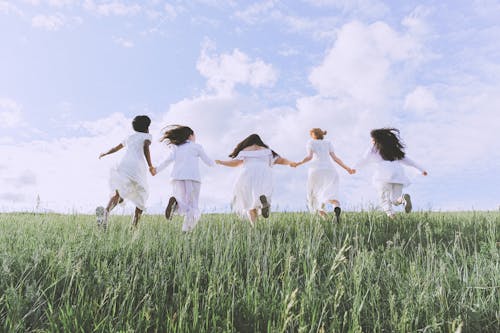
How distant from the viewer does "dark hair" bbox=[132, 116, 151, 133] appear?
30.3 ft

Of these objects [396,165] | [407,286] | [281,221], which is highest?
[396,165]

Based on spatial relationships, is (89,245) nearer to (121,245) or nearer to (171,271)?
(121,245)

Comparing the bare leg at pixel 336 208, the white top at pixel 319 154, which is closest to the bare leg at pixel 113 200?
the white top at pixel 319 154

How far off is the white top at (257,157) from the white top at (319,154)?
122 cm

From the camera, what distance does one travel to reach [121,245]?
17.4ft

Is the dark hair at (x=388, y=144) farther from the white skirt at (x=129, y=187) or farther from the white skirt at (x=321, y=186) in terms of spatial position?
the white skirt at (x=129, y=187)

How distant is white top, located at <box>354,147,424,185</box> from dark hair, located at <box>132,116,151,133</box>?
209 inches

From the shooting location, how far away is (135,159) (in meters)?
9.05

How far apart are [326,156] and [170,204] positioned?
4.11 metres

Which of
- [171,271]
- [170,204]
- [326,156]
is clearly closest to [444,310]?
[171,271]

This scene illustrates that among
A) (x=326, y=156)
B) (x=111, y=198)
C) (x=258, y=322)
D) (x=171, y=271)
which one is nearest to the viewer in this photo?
(x=258, y=322)

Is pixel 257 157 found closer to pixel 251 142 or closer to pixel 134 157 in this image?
pixel 251 142

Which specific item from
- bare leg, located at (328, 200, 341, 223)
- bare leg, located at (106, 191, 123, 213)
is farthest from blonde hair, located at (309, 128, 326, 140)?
bare leg, located at (106, 191, 123, 213)

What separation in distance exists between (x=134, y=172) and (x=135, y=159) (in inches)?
11.6
